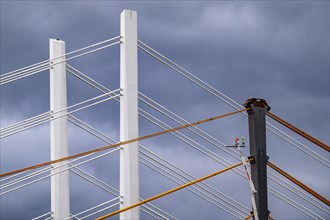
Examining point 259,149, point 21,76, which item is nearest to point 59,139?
point 21,76

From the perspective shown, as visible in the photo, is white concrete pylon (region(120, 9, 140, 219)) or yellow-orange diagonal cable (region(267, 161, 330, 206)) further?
yellow-orange diagonal cable (region(267, 161, 330, 206))

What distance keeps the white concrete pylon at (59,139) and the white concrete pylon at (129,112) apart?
3.32m

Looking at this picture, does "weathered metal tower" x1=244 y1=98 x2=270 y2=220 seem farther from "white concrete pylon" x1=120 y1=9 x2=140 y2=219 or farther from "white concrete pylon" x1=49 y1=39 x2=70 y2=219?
"white concrete pylon" x1=49 y1=39 x2=70 y2=219

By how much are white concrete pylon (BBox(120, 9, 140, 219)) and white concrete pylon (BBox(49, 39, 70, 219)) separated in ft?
10.9

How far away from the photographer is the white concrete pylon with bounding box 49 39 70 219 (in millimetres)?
25016

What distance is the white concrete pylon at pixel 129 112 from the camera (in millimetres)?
22031

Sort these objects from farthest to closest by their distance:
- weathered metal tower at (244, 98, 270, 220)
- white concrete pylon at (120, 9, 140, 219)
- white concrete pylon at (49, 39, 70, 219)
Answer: white concrete pylon at (49, 39, 70, 219) → weathered metal tower at (244, 98, 270, 220) → white concrete pylon at (120, 9, 140, 219)

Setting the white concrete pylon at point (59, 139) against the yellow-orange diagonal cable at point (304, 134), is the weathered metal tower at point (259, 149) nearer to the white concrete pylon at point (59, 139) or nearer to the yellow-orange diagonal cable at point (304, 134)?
the yellow-orange diagonal cable at point (304, 134)

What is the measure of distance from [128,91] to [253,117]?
425cm

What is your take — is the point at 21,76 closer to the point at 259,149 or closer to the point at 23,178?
the point at 23,178

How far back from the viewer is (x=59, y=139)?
25.3 meters

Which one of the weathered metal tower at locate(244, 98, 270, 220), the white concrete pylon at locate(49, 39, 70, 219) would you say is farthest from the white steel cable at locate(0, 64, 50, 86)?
the weathered metal tower at locate(244, 98, 270, 220)

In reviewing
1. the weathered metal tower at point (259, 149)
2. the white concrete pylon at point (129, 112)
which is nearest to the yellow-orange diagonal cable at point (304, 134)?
the weathered metal tower at point (259, 149)

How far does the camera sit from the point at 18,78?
2361 cm
